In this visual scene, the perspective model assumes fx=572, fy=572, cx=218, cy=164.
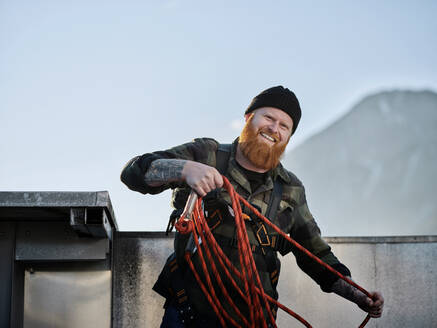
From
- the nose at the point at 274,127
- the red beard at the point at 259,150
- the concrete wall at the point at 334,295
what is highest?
the nose at the point at 274,127

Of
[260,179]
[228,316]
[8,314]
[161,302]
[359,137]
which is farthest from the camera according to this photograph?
[359,137]

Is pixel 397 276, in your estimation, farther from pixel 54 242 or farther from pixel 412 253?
pixel 54 242

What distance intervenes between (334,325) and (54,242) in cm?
174

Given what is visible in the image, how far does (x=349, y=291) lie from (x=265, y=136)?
0.83m

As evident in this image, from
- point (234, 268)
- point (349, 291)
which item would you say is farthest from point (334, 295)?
point (234, 268)

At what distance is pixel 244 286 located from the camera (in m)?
2.46

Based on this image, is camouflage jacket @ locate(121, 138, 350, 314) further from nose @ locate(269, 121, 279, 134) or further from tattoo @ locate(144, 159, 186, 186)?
nose @ locate(269, 121, 279, 134)

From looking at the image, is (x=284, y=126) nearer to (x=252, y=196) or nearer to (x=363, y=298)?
(x=252, y=196)

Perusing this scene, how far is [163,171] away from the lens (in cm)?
232

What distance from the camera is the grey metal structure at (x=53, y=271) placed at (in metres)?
3.14

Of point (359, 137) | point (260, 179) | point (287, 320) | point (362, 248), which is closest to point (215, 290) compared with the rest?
point (260, 179)

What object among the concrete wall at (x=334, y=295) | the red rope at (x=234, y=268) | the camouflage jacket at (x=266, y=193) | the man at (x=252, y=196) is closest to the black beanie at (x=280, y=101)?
the man at (x=252, y=196)

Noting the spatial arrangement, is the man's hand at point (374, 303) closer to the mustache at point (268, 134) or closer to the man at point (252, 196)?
the man at point (252, 196)

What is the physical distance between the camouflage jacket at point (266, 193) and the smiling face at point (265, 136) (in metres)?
0.08
